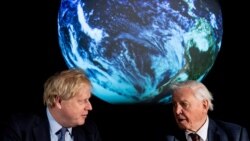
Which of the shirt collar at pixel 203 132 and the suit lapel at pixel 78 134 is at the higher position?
the suit lapel at pixel 78 134

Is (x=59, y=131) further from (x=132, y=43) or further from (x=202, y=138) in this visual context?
(x=132, y=43)

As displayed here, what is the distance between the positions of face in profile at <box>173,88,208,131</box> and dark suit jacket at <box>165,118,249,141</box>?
9 centimetres

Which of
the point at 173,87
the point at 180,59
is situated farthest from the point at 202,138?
the point at 180,59

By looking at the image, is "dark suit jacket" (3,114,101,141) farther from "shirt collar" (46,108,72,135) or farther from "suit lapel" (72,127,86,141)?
"suit lapel" (72,127,86,141)

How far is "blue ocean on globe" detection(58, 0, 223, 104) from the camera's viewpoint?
17.6ft

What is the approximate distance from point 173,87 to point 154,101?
8.60ft

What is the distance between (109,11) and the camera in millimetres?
5402

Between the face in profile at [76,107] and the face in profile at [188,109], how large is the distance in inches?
25.8

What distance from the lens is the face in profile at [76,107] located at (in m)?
3.02

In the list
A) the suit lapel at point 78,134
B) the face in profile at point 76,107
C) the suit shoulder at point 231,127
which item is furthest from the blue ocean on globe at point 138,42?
the face in profile at point 76,107

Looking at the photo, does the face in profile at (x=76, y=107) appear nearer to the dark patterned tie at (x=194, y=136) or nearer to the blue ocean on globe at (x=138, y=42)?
the dark patterned tie at (x=194, y=136)

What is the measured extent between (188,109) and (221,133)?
1.05ft

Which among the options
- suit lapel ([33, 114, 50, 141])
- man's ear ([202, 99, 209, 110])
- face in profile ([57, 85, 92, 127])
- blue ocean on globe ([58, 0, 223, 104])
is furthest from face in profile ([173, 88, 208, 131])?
blue ocean on globe ([58, 0, 223, 104])

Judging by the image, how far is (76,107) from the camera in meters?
3.03
